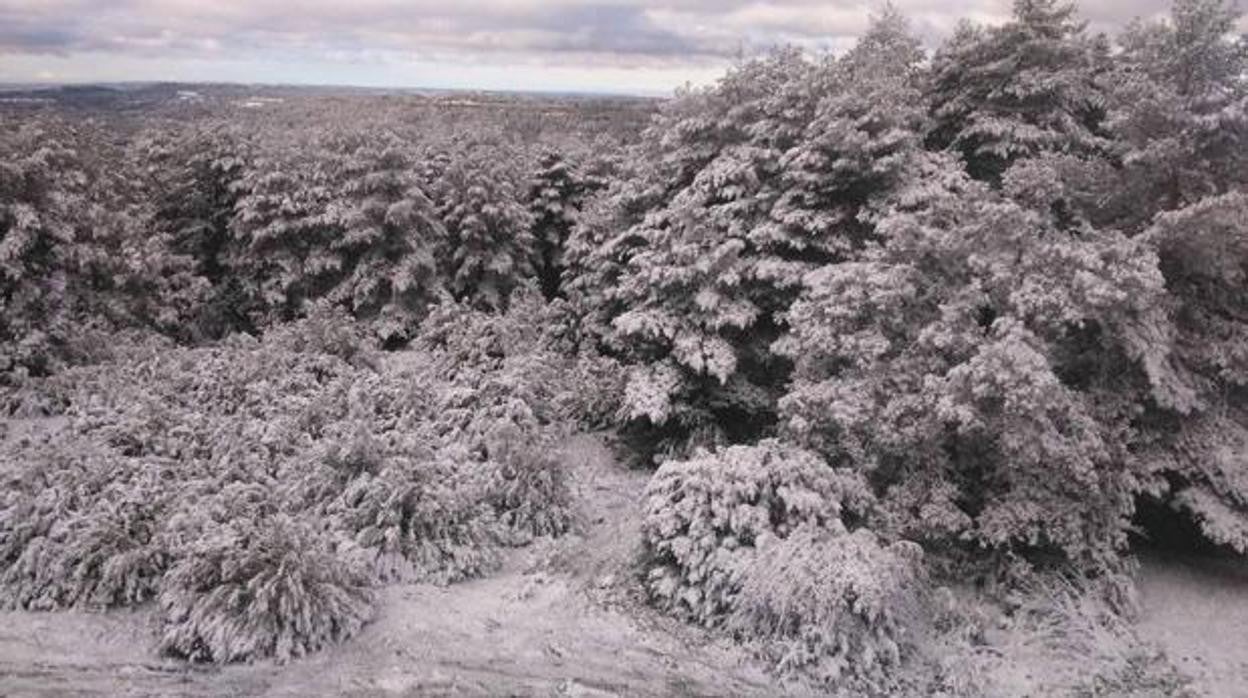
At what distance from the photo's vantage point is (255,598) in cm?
973

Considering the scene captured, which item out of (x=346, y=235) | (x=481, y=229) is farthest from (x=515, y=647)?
(x=346, y=235)

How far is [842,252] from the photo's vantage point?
15336 mm

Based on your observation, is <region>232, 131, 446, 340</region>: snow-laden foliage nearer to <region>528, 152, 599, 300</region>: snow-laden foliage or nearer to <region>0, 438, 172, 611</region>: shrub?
<region>528, 152, 599, 300</region>: snow-laden foliage

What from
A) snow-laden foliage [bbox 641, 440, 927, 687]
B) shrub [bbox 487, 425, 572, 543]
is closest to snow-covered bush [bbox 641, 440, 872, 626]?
snow-laden foliage [bbox 641, 440, 927, 687]

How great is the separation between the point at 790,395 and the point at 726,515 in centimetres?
226

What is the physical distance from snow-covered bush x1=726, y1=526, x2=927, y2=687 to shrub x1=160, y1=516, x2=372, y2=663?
4678 mm

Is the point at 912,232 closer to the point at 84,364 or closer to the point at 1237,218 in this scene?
the point at 1237,218

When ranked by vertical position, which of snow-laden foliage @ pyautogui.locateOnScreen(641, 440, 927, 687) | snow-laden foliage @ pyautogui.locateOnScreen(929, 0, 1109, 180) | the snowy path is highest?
snow-laden foliage @ pyautogui.locateOnScreen(929, 0, 1109, 180)

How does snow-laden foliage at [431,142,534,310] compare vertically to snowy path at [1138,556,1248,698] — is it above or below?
above

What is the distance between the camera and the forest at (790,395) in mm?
10492

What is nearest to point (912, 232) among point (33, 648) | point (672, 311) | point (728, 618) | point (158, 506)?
point (672, 311)

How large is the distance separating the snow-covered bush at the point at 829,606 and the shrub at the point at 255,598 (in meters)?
4.68

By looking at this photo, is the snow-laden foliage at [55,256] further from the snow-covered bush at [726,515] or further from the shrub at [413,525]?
the snow-covered bush at [726,515]

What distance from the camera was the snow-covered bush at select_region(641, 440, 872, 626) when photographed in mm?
10875
